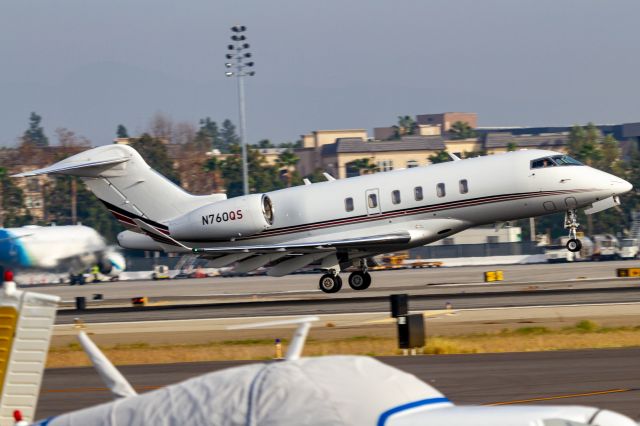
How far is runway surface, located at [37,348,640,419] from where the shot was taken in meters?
13.3

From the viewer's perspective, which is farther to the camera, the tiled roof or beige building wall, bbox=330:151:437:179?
the tiled roof

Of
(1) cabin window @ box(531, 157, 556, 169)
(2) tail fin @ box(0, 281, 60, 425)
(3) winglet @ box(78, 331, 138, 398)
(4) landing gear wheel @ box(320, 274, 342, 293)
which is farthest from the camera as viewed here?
(4) landing gear wheel @ box(320, 274, 342, 293)

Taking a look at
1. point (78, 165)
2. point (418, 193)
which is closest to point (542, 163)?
point (418, 193)

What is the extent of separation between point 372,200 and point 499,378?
21.2 meters

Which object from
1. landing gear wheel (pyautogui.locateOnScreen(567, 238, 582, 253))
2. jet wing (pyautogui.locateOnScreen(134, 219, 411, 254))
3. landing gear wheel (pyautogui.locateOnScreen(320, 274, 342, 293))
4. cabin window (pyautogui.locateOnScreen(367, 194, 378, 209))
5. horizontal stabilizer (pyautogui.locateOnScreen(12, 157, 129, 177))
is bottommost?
landing gear wheel (pyautogui.locateOnScreen(320, 274, 342, 293))

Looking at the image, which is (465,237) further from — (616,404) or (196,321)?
A: (616,404)

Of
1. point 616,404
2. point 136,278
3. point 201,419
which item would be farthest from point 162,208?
point 136,278

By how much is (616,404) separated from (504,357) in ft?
19.5

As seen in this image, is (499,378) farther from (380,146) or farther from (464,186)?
(380,146)

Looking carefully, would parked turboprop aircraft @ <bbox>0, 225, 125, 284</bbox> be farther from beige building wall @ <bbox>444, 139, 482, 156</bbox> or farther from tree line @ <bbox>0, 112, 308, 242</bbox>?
beige building wall @ <bbox>444, 139, 482, 156</bbox>

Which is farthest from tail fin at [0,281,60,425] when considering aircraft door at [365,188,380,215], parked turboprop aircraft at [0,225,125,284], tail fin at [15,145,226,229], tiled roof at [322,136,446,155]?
tiled roof at [322,136,446,155]

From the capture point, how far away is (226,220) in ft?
122

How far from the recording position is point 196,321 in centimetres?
3181

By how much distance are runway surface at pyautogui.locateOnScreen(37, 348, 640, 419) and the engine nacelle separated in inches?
685
